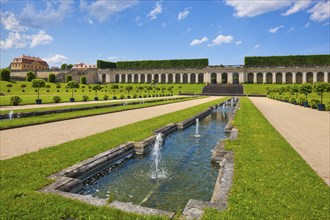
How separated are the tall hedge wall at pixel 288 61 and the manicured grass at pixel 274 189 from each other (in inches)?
3294

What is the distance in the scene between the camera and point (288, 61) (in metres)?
85.9

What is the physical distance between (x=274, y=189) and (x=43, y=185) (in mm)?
4449

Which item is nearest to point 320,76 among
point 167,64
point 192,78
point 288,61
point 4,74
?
point 288,61

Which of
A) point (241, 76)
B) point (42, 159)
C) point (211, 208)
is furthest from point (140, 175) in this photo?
point (241, 76)

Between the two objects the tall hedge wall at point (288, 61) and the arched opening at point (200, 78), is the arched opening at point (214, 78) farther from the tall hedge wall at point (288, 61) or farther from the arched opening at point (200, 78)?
the tall hedge wall at point (288, 61)

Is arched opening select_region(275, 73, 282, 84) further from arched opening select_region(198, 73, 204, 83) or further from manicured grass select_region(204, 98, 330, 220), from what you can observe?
manicured grass select_region(204, 98, 330, 220)

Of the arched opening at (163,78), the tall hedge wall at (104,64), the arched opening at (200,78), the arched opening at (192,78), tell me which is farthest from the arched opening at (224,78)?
the tall hedge wall at (104,64)

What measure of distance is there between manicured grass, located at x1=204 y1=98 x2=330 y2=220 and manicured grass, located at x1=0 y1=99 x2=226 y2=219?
1617 mm

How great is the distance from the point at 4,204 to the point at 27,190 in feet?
1.96

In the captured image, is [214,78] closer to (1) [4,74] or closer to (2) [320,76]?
(2) [320,76]

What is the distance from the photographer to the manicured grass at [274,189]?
4137 millimetres

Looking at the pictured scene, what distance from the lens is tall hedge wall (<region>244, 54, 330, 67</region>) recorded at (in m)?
82.5

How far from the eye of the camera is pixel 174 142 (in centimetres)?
1122

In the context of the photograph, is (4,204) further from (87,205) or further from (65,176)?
(65,176)
